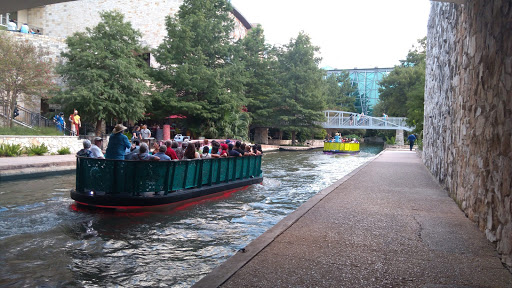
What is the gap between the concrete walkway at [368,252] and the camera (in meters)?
5.02

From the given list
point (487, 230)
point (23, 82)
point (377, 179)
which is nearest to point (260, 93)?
point (23, 82)

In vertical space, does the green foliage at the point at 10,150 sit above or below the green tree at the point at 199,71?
below

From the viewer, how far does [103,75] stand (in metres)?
27.8

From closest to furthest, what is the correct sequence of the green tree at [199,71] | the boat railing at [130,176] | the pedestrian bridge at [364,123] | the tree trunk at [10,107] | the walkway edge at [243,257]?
the walkway edge at [243,257]
the boat railing at [130,176]
the tree trunk at [10,107]
the green tree at [199,71]
the pedestrian bridge at [364,123]

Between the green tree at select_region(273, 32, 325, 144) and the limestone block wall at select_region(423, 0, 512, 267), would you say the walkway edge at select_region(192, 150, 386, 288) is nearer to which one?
the limestone block wall at select_region(423, 0, 512, 267)

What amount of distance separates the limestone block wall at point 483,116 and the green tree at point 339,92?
68.6 meters

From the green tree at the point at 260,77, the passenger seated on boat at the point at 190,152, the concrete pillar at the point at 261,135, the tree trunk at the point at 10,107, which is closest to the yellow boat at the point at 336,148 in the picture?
the green tree at the point at 260,77

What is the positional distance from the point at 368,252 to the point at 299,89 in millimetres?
48190

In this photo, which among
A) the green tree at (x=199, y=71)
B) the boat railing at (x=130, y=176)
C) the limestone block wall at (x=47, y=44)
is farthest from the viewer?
the green tree at (x=199, y=71)

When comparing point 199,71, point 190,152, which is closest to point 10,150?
point 190,152

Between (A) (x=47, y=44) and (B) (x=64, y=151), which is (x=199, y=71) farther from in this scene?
(B) (x=64, y=151)

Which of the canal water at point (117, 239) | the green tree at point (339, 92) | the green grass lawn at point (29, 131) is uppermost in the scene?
the green tree at point (339, 92)

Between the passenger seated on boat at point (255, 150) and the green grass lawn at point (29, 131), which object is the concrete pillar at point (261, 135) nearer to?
the green grass lawn at point (29, 131)

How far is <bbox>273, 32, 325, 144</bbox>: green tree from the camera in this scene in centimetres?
5284
